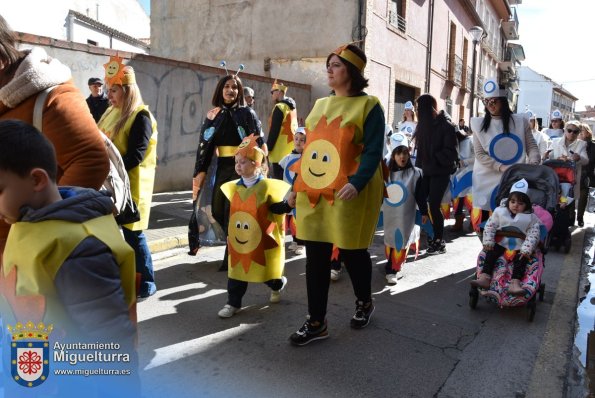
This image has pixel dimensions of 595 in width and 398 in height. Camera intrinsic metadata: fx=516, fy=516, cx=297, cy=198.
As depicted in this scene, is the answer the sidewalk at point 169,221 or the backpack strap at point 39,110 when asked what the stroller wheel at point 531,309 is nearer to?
the backpack strap at point 39,110

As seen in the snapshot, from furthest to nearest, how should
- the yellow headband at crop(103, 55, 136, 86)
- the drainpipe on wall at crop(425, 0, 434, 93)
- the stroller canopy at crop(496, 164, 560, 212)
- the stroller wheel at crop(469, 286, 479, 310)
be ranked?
the drainpipe on wall at crop(425, 0, 434, 93)
the stroller canopy at crop(496, 164, 560, 212)
the stroller wheel at crop(469, 286, 479, 310)
the yellow headband at crop(103, 55, 136, 86)

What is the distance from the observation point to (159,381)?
2.99 metres

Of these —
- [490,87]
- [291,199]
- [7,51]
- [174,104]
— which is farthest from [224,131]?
[174,104]

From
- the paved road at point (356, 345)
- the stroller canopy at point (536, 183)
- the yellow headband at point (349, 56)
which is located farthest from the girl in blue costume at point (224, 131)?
the stroller canopy at point (536, 183)

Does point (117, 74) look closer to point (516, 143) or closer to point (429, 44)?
point (516, 143)

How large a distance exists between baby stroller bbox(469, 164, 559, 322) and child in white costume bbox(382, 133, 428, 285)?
808 millimetres

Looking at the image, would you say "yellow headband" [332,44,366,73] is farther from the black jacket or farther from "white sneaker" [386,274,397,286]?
the black jacket

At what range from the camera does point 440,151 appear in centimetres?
627

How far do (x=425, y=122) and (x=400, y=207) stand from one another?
1640 mm

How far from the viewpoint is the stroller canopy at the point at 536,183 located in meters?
4.83

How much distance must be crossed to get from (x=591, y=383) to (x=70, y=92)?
3.46m

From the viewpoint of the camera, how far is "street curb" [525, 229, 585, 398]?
10.1 feet

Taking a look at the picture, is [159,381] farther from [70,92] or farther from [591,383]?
[591,383]

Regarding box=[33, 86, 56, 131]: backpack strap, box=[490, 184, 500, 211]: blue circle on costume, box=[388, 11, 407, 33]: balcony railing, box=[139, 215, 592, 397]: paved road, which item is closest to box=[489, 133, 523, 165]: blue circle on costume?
box=[490, 184, 500, 211]: blue circle on costume
